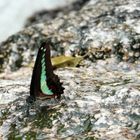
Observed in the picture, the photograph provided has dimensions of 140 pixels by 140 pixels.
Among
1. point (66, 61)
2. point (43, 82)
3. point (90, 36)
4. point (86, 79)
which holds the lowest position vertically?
point (86, 79)

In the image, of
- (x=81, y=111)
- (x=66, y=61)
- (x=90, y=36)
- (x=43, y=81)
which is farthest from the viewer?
(x=90, y=36)

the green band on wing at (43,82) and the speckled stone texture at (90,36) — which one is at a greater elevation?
the speckled stone texture at (90,36)

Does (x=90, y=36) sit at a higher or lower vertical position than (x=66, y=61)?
higher

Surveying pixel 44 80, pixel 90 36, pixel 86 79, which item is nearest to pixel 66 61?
pixel 90 36

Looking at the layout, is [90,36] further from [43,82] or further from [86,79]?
[43,82]

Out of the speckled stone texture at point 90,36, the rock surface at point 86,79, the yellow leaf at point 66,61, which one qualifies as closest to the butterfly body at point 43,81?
the rock surface at point 86,79

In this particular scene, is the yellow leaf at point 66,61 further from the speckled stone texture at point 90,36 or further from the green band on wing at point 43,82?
the green band on wing at point 43,82

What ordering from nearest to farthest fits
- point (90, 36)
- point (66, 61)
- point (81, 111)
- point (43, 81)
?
point (81, 111), point (43, 81), point (66, 61), point (90, 36)
